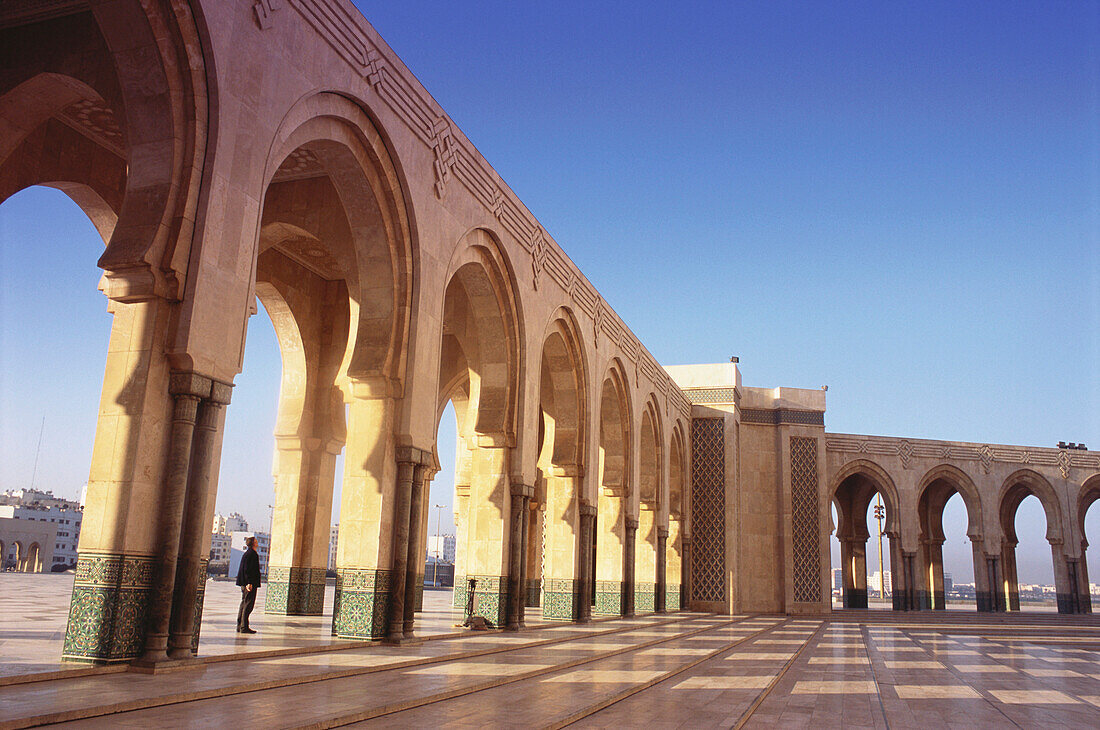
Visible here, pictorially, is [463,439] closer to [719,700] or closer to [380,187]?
[380,187]

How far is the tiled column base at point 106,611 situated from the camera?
16.0 feet

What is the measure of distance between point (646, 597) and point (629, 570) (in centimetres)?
258

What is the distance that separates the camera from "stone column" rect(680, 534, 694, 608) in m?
18.9

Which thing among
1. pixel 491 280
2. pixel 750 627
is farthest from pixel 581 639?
pixel 750 627

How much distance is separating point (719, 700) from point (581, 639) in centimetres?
444

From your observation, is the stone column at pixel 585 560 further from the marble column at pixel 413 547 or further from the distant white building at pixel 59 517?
the distant white building at pixel 59 517

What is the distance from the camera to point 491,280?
10320mm

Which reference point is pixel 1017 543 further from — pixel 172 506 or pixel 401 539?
pixel 172 506

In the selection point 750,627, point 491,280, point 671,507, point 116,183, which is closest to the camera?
point 116,183

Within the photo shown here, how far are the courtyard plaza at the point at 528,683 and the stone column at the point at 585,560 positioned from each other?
2389 mm

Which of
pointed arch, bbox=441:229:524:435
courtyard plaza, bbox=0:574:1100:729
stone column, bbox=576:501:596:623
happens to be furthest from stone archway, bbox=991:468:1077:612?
pointed arch, bbox=441:229:524:435

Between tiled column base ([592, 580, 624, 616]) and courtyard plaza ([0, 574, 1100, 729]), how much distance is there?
15.2 ft

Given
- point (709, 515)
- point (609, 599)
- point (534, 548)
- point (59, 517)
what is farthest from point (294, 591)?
point (59, 517)

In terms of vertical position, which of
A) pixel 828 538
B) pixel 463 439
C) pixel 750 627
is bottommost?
pixel 750 627
